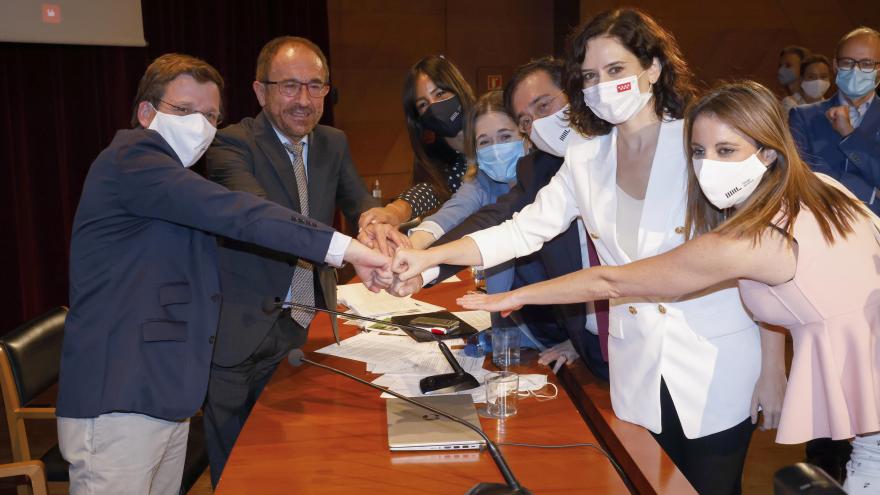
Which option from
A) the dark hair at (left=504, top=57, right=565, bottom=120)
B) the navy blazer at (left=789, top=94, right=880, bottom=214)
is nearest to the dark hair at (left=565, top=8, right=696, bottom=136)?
the dark hair at (left=504, top=57, right=565, bottom=120)

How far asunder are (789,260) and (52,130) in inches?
184

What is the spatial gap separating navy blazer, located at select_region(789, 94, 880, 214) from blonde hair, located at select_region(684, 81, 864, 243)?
2031 millimetres

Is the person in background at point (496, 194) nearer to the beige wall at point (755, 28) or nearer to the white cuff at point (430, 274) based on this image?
the white cuff at point (430, 274)

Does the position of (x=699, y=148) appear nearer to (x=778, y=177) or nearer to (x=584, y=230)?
Result: (x=778, y=177)

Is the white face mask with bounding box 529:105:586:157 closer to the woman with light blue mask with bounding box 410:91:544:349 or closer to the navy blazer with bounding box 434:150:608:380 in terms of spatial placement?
the navy blazer with bounding box 434:150:608:380

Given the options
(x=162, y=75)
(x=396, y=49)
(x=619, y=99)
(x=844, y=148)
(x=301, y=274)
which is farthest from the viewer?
(x=396, y=49)

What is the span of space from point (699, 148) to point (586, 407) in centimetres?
80

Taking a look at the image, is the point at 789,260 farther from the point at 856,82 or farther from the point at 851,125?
the point at 856,82

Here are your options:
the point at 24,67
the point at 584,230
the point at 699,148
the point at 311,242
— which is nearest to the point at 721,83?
the point at 699,148

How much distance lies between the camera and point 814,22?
7520 mm

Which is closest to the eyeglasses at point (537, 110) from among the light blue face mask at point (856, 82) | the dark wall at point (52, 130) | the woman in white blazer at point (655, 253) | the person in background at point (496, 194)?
the person in background at point (496, 194)

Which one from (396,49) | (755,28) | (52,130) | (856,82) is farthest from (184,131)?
(755,28)

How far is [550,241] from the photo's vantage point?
236 cm

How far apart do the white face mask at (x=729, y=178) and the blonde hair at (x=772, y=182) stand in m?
0.03
